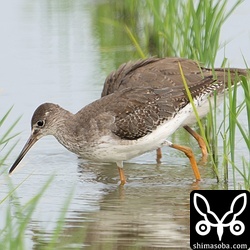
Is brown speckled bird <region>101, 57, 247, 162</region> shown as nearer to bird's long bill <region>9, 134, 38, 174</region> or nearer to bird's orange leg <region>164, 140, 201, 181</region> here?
bird's orange leg <region>164, 140, 201, 181</region>

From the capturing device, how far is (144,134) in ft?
32.6

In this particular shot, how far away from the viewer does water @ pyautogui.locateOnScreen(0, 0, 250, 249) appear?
871 cm

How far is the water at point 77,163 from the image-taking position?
28.6 feet

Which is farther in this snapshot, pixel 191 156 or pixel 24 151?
pixel 191 156

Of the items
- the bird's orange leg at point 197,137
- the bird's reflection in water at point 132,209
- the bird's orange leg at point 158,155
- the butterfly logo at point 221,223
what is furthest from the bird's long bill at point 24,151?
the butterfly logo at point 221,223

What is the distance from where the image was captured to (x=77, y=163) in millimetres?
11016

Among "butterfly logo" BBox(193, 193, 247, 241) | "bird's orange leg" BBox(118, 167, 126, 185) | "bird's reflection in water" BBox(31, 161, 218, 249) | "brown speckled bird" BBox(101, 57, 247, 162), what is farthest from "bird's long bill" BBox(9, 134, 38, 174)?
"butterfly logo" BBox(193, 193, 247, 241)

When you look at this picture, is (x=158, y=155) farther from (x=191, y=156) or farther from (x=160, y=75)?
(x=160, y=75)

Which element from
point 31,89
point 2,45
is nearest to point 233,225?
point 31,89

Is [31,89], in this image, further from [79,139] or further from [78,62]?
[79,139]

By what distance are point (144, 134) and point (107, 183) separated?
69 centimetres

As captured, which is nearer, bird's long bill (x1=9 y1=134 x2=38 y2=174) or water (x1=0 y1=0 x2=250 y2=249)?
water (x1=0 y1=0 x2=250 y2=249)

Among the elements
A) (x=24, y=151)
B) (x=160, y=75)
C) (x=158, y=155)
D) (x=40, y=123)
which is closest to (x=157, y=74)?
(x=160, y=75)

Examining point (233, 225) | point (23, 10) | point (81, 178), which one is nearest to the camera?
point (233, 225)
